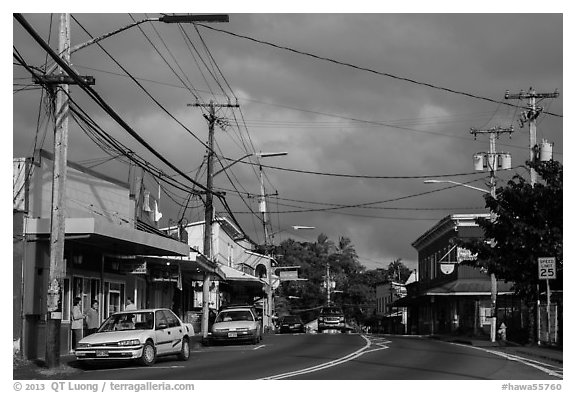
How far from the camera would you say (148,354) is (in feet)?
72.4

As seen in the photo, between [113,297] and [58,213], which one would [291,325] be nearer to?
[113,297]

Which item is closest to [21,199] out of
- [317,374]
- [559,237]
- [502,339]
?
[317,374]

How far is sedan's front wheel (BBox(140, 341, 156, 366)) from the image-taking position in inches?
859

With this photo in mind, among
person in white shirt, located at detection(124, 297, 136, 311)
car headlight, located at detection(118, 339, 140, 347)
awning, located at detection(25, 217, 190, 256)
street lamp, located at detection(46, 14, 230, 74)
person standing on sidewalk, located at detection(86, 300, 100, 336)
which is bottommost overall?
car headlight, located at detection(118, 339, 140, 347)

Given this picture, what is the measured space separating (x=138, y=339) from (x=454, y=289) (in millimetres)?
40331

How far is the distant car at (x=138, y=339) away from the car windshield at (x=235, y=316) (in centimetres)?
899

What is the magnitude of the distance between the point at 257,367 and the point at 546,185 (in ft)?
56.4

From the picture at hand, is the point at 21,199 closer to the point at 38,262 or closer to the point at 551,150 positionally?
the point at 38,262

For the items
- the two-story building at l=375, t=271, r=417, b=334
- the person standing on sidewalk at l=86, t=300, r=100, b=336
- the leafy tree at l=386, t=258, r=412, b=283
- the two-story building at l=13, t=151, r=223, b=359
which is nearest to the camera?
the two-story building at l=13, t=151, r=223, b=359

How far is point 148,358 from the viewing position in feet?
72.3

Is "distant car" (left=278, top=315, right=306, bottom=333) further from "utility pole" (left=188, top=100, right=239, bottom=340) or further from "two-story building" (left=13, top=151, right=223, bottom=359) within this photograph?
"utility pole" (left=188, top=100, right=239, bottom=340)

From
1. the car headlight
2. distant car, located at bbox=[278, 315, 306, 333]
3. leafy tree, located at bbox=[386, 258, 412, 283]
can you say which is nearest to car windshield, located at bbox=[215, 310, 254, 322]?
the car headlight

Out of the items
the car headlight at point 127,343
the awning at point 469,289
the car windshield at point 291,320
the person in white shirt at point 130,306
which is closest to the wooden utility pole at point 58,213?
the car headlight at point 127,343

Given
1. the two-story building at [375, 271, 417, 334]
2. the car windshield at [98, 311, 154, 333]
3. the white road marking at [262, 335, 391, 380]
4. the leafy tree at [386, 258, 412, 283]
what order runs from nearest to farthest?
the white road marking at [262, 335, 391, 380], the car windshield at [98, 311, 154, 333], the two-story building at [375, 271, 417, 334], the leafy tree at [386, 258, 412, 283]
